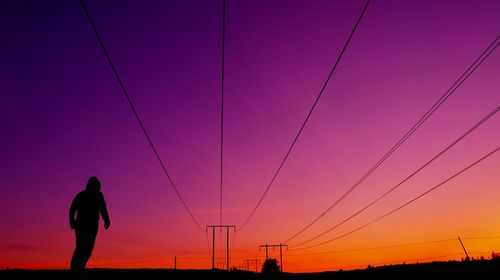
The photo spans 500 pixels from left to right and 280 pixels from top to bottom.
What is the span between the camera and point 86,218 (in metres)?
9.07

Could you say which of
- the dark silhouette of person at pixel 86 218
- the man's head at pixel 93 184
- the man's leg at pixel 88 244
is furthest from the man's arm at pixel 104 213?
the man's leg at pixel 88 244

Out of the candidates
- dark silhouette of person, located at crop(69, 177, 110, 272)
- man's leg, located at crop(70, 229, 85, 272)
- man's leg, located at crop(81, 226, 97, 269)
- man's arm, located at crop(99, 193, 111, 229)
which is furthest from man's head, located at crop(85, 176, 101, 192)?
man's leg, located at crop(70, 229, 85, 272)

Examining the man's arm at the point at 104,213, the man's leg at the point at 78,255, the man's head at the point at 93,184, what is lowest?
the man's leg at the point at 78,255

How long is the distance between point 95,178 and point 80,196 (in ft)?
1.68

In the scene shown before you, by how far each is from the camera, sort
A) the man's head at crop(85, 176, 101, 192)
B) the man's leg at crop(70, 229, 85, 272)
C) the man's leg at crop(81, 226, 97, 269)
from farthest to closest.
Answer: the man's head at crop(85, 176, 101, 192) → the man's leg at crop(81, 226, 97, 269) → the man's leg at crop(70, 229, 85, 272)

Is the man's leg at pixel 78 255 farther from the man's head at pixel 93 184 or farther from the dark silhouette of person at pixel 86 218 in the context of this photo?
the man's head at pixel 93 184

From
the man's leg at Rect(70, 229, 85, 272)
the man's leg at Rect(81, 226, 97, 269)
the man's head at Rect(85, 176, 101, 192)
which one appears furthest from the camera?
the man's head at Rect(85, 176, 101, 192)

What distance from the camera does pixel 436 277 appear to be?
31.4ft

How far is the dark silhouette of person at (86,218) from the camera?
878 cm

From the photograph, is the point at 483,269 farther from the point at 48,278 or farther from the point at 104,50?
the point at 104,50

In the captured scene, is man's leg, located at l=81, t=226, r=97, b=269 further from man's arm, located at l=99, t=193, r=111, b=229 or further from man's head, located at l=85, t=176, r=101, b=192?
man's head, located at l=85, t=176, r=101, b=192

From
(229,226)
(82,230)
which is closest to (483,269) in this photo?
(82,230)

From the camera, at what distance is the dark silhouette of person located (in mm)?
8781

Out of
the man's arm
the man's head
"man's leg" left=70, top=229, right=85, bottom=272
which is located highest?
the man's head
